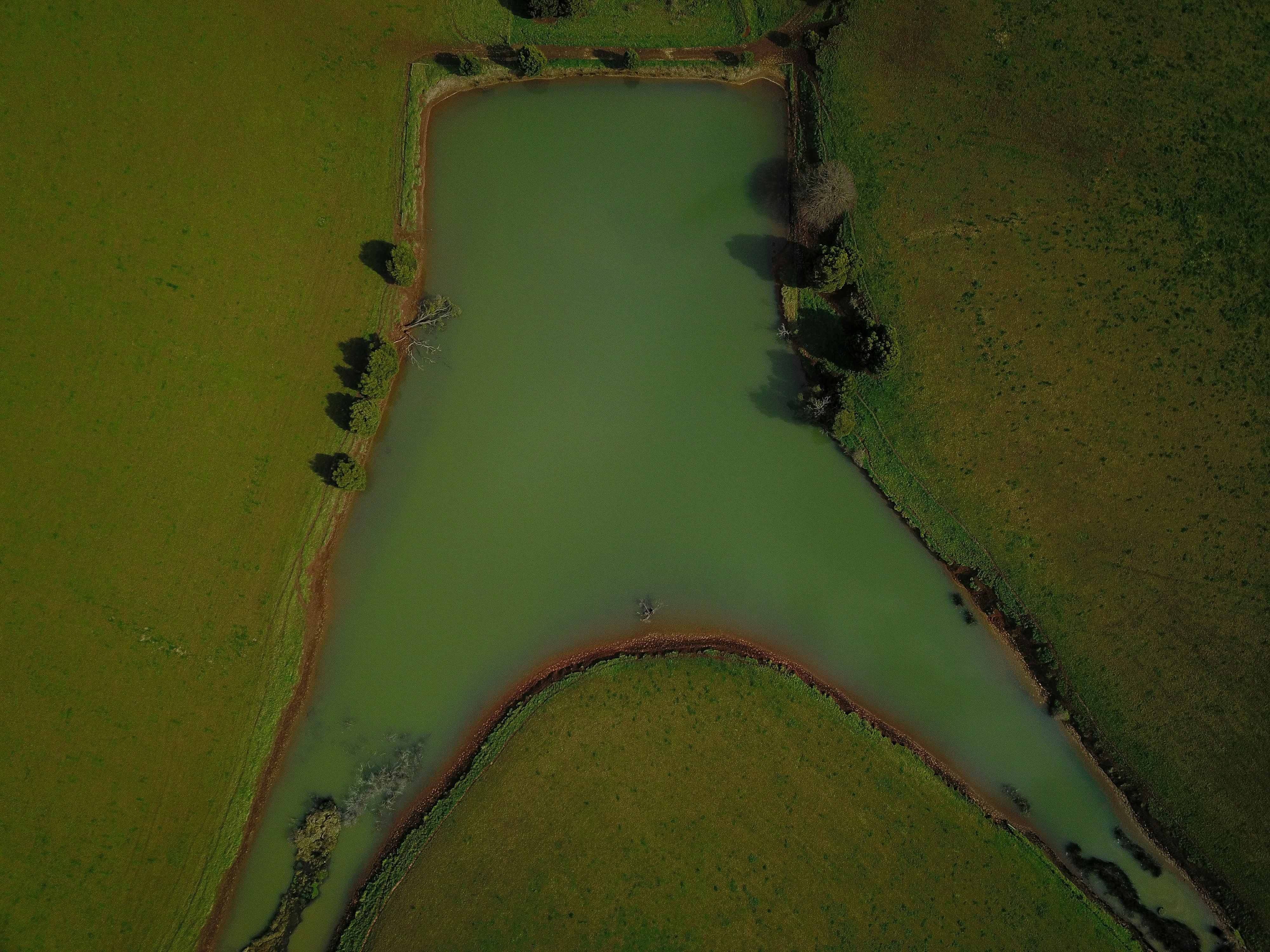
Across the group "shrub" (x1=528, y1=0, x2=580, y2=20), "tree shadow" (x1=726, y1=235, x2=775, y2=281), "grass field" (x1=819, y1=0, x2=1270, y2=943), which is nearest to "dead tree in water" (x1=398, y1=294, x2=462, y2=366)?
"tree shadow" (x1=726, y1=235, x2=775, y2=281)

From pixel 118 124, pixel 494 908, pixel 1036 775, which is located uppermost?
pixel 118 124

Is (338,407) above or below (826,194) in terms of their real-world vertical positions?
below

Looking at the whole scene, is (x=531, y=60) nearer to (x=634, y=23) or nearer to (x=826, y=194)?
(x=634, y=23)

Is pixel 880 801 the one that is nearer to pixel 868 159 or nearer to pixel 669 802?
pixel 669 802

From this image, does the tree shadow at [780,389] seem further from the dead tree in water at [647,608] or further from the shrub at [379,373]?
the shrub at [379,373]

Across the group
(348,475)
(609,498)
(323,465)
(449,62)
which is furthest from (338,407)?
(449,62)

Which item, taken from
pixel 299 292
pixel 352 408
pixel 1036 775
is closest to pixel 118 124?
pixel 299 292

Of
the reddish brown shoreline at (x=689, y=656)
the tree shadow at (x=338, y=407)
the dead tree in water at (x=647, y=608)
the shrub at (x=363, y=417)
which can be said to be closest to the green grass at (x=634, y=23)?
the tree shadow at (x=338, y=407)
